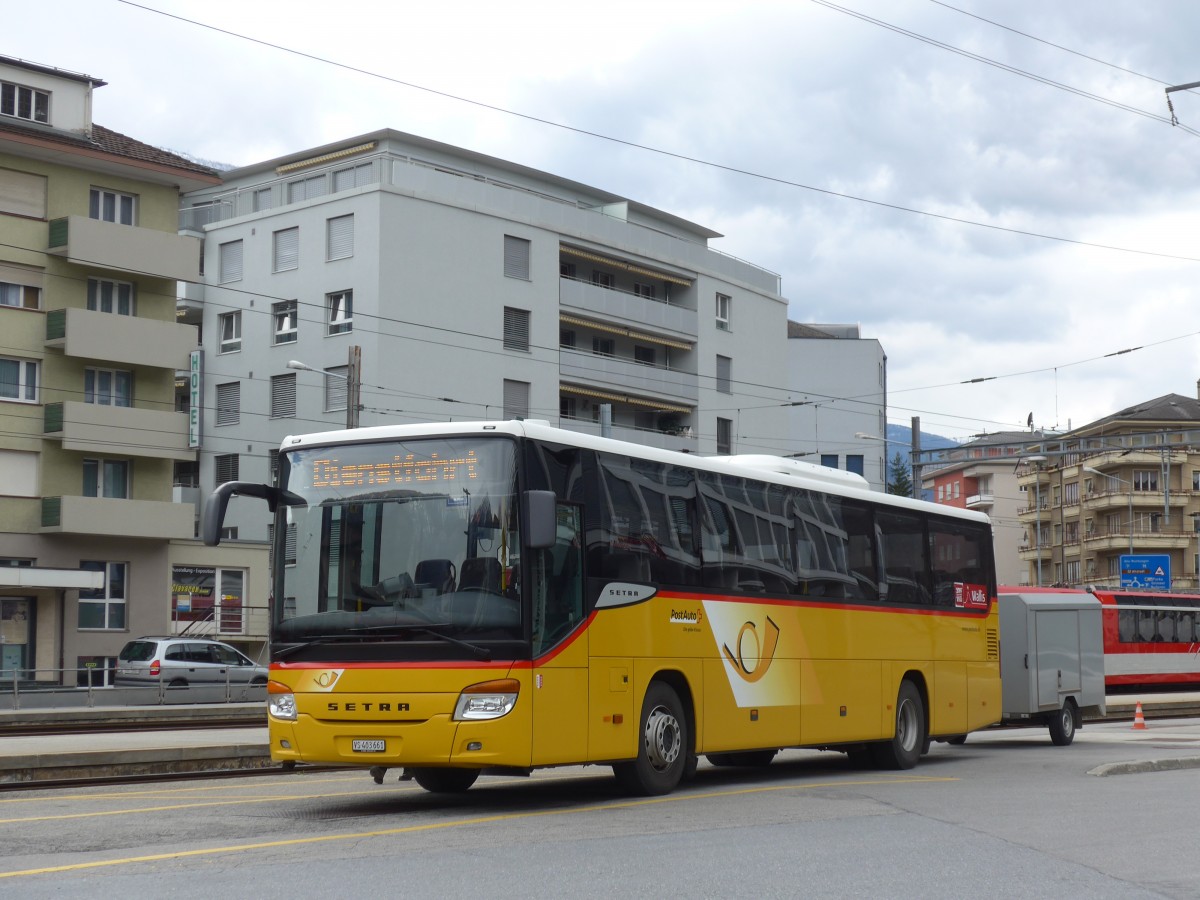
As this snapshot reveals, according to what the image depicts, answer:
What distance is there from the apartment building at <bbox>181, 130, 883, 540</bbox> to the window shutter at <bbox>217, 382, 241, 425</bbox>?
9 centimetres

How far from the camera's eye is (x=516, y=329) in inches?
2357

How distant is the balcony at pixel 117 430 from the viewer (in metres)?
45.2

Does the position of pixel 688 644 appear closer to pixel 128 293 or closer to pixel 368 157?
pixel 128 293

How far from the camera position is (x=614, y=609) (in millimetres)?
13820

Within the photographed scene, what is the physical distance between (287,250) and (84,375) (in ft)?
43.5

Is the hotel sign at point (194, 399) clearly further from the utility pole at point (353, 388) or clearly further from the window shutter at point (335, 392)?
the utility pole at point (353, 388)

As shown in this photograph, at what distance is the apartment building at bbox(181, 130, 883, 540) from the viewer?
183ft

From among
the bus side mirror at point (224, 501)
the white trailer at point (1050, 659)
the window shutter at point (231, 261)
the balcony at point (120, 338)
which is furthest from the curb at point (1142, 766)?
the window shutter at point (231, 261)

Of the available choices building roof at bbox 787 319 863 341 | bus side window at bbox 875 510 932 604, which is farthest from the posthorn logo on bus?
building roof at bbox 787 319 863 341

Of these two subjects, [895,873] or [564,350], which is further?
[564,350]

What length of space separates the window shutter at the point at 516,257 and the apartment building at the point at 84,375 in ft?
44.6

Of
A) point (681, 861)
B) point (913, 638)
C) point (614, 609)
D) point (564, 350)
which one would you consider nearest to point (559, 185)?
point (564, 350)

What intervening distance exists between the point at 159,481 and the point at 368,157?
1494cm

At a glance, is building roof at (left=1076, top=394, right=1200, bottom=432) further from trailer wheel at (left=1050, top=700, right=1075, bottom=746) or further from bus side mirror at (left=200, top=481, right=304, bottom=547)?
bus side mirror at (left=200, top=481, right=304, bottom=547)
